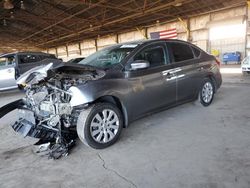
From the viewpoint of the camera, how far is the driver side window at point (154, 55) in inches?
140

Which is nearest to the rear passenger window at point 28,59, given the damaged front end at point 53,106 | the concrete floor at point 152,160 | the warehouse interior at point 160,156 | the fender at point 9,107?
the warehouse interior at point 160,156

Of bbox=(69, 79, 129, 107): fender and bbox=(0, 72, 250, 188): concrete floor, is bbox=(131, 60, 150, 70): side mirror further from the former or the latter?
bbox=(0, 72, 250, 188): concrete floor

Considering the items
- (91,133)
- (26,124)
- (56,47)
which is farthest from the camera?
(56,47)

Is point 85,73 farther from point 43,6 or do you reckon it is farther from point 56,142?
point 43,6

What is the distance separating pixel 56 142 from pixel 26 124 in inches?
25.4

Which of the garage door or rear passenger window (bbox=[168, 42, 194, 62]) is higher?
the garage door

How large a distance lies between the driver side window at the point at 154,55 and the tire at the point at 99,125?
3.26ft

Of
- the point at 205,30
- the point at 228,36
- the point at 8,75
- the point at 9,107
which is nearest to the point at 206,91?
the point at 9,107

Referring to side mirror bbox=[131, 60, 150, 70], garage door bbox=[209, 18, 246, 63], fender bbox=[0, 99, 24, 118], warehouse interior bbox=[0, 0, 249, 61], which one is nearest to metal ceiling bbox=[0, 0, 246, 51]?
warehouse interior bbox=[0, 0, 249, 61]

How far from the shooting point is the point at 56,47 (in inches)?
1259

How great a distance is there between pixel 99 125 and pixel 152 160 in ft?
2.78

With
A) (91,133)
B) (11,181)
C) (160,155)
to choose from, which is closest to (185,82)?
(160,155)

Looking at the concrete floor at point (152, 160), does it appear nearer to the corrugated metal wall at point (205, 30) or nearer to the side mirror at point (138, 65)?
the side mirror at point (138, 65)

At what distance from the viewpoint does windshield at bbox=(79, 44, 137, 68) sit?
346 cm
